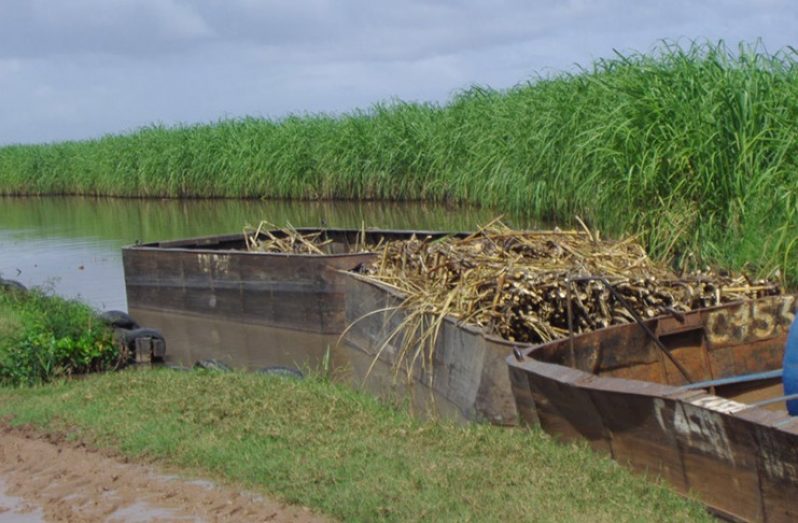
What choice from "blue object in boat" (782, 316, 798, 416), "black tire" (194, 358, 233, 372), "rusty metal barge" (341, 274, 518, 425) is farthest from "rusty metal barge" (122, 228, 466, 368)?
"blue object in boat" (782, 316, 798, 416)

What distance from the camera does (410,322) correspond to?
355 inches

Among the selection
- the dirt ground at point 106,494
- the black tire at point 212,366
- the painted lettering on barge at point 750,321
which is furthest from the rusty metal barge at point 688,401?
the black tire at point 212,366

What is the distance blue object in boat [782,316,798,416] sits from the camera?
5.71 m

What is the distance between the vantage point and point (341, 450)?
642cm

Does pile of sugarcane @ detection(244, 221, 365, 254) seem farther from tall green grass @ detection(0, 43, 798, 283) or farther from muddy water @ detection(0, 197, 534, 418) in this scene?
tall green grass @ detection(0, 43, 798, 283)

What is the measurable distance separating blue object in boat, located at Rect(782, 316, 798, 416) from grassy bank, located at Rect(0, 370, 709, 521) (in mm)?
839

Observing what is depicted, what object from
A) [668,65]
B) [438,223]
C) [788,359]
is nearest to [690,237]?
[668,65]

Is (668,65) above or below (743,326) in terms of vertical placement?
above

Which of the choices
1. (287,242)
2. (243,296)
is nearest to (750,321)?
(243,296)

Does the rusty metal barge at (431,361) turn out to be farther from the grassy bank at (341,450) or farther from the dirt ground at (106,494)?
the dirt ground at (106,494)

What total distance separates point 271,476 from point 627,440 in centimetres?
188

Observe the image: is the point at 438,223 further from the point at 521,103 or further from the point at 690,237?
the point at 690,237

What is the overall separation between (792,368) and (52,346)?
6.23 m

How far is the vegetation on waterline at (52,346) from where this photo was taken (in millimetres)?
9406
